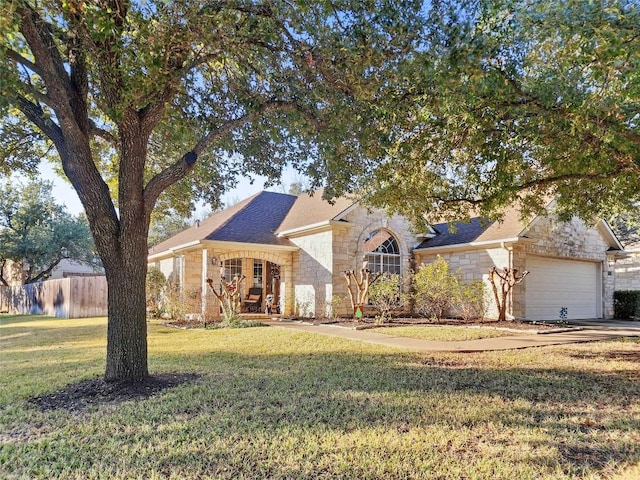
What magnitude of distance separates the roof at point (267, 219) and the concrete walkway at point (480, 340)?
158 inches

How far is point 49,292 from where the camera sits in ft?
75.2

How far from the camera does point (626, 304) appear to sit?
1853 centimetres

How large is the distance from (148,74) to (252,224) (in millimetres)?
12010

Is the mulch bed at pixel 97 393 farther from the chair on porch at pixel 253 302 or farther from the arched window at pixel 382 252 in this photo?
the chair on porch at pixel 253 302

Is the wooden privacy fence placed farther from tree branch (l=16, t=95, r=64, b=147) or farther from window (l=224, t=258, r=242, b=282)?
tree branch (l=16, t=95, r=64, b=147)

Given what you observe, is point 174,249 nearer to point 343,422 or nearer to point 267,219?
point 267,219

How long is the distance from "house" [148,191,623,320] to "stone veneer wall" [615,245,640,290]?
5289 mm

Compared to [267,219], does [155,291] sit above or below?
below

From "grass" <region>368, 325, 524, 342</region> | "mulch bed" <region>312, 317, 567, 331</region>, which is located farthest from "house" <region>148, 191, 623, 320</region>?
"grass" <region>368, 325, 524, 342</region>

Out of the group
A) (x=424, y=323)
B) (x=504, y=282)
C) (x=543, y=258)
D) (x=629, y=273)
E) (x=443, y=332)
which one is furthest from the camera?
(x=629, y=273)

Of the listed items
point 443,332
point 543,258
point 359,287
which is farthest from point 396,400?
point 543,258

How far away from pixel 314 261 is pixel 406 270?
156 inches

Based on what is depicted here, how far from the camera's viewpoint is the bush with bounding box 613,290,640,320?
59.8ft

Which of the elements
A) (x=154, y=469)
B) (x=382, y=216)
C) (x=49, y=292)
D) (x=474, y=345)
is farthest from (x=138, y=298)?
(x=49, y=292)
